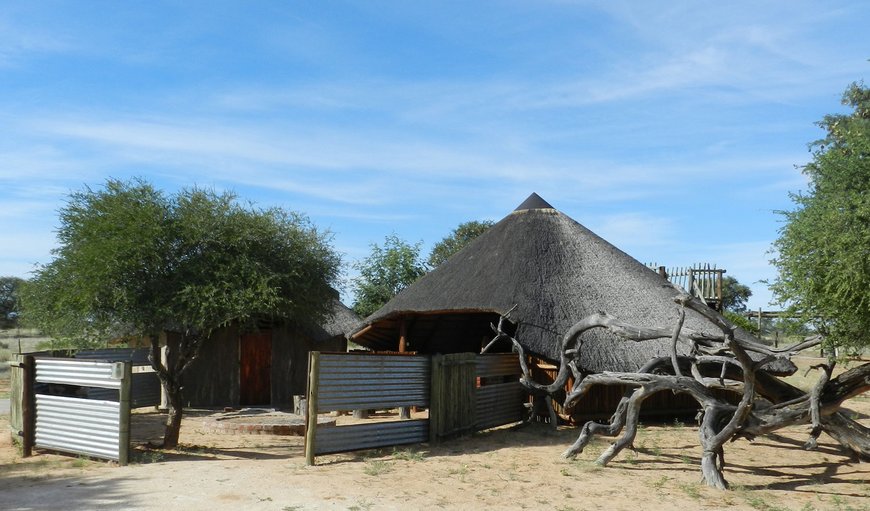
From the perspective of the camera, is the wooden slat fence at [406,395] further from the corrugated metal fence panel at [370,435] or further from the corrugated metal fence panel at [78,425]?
the corrugated metal fence panel at [78,425]

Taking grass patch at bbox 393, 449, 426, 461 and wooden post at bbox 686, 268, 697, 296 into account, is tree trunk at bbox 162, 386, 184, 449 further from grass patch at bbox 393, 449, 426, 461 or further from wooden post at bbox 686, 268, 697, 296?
wooden post at bbox 686, 268, 697, 296

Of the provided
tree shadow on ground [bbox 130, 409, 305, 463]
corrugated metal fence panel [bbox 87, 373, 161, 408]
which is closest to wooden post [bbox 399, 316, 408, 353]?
tree shadow on ground [bbox 130, 409, 305, 463]

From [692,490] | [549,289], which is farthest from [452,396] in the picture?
[692,490]

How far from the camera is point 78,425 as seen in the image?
12359mm

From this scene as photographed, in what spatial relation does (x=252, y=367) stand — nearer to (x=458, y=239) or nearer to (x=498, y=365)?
(x=498, y=365)

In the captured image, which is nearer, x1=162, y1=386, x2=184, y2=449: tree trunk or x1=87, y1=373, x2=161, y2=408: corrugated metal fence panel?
x1=162, y1=386, x2=184, y2=449: tree trunk

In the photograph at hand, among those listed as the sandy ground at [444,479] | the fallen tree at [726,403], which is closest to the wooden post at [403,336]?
the sandy ground at [444,479]

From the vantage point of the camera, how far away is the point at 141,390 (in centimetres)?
1962

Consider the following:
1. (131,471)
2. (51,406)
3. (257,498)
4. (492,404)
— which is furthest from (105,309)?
(492,404)

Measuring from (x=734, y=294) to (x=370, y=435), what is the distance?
53829 mm

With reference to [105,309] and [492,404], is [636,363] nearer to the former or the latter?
[492,404]

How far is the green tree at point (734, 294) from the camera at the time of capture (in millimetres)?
60250

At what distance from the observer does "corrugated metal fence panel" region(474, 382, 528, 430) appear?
51.9 feet

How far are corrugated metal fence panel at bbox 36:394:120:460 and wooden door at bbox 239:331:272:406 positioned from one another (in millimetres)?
9779
